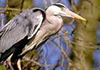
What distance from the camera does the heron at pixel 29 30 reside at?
3.21 metres

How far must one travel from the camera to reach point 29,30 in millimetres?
3191

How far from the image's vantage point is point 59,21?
10.7 ft

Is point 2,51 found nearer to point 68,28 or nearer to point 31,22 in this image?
point 31,22

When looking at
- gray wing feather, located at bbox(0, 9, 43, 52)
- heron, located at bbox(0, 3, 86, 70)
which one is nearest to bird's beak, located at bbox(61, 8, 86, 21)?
heron, located at bbox(0, 3, 86, 70)

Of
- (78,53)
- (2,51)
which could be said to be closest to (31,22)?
(2,51)

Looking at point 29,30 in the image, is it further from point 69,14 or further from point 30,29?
point 69,14

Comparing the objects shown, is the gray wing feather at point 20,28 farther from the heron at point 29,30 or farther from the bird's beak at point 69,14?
the bird's beak at point 69,14

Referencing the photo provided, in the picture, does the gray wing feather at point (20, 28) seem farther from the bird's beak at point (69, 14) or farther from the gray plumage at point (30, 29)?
the bird's beak at point (69, 14)

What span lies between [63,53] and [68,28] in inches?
9.7

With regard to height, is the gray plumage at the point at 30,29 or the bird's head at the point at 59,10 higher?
the bird's head at the point at 59,10

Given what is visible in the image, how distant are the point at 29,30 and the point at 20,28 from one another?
0.13 metres

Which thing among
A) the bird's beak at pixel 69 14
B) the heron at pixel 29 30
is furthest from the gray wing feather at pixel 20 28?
the bird's beak at pixel 69 14

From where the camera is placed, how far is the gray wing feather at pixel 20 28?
3.20 m

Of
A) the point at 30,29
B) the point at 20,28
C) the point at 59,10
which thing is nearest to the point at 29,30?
the point at 30,29
